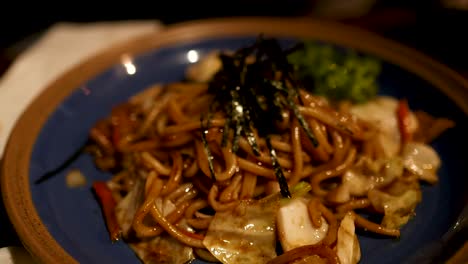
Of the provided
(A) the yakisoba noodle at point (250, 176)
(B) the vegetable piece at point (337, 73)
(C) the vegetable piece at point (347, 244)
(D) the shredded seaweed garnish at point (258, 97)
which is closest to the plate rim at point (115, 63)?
(B) the vegetable piece at point (337, 73)

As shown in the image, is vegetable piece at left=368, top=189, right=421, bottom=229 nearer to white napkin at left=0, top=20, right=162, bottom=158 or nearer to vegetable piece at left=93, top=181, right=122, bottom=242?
vegetable piece at left=93, top=181, right=122, bottom=242

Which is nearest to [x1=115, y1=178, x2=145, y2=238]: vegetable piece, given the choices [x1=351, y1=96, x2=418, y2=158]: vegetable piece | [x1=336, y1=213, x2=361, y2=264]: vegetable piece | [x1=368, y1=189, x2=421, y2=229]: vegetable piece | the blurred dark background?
[x1=336, y1=213, x2=361, y2=264]: vegetable piece

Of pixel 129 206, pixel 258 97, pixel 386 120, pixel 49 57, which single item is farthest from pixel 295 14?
pixel 129 206

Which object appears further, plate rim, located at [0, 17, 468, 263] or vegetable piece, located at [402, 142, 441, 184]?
vegetable piece, located at [402, 142, 441, 184]

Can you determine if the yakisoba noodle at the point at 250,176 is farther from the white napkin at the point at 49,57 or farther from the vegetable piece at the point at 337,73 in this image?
the white napkin at the point at 49,57

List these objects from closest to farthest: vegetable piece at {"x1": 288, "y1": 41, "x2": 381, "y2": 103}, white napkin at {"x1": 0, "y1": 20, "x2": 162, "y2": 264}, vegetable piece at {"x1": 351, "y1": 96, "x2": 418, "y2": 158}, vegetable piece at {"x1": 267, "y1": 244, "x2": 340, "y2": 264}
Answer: vegetable piece at {"x1": 267, "y1": 244, "x2": 340, "y2": 264}
vegetable piece at {"x1": 351, "y1": 96, "x2": 418, "y2": 158}
vegetable piece at {"x1": 288, "y1": 41, "x2": 381, "y2": 103}
white napkin at {"x1": 0, "y1": 20, "x2": 162, "y2": 264}

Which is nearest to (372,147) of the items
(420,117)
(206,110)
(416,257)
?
(420,117)

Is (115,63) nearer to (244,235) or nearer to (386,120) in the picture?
(244,235)

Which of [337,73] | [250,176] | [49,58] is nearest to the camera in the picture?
[250,176]
